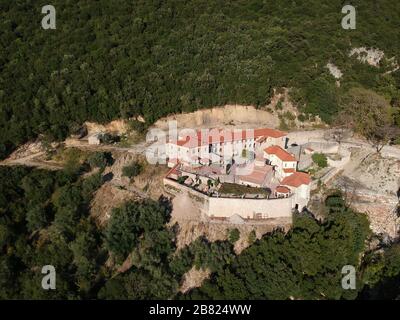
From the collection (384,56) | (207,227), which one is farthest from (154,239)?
(384,56)

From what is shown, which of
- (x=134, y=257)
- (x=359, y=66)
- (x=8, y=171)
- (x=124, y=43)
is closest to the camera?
(x=134, y=257)

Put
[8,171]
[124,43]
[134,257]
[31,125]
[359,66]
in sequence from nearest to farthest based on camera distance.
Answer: [134,257], [8,171], [31,125], [124,43], [359,66]

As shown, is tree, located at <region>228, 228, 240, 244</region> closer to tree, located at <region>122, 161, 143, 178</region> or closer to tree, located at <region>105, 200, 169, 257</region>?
tree, located at <region>105, 200, 169, 257</region>

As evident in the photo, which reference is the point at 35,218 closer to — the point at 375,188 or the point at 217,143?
the point at 217,143

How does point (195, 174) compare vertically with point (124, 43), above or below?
below

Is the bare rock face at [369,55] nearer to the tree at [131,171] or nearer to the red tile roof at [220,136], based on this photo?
the red tile roof at [220,136]
